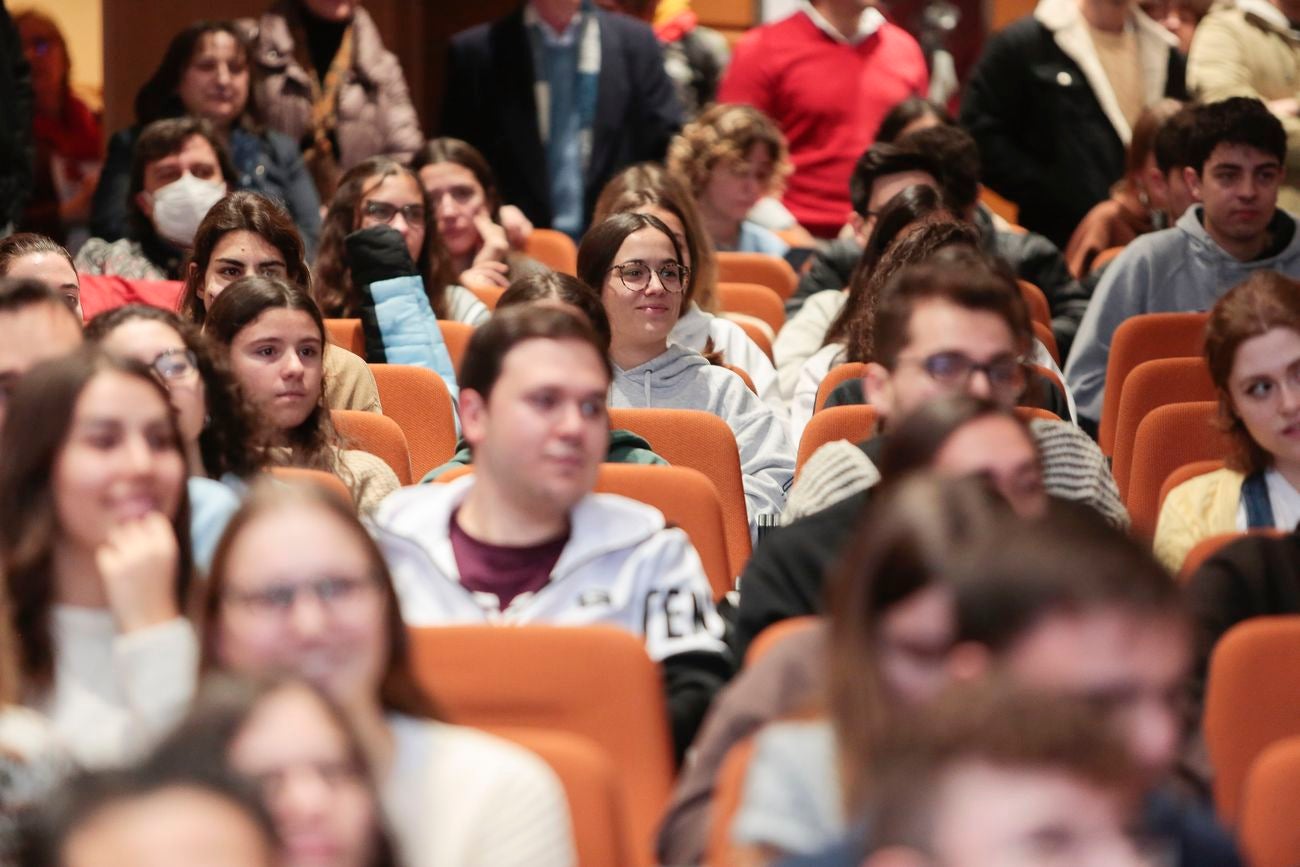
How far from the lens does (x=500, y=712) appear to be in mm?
2188

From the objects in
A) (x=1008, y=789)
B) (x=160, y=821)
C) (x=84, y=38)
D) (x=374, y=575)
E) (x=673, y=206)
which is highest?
(x=1008, y=789)

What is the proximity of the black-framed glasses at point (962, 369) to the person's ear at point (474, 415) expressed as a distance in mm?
583

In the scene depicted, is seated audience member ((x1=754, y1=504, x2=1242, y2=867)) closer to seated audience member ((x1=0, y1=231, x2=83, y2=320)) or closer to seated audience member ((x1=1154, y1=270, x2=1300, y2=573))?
seated audience member ((x1=1154, y1=270, x2=1300, y2=573))

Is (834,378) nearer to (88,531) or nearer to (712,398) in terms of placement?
(712,398)

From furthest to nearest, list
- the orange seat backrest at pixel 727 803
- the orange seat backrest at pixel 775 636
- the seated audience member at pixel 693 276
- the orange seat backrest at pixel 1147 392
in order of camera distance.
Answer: the seated audience member at pixel 693 276 < the orange seat backrest at pixel 1147 392 < the orange seat backrest at pixel 775 636 < the orange seat backrest at pixel 727 803

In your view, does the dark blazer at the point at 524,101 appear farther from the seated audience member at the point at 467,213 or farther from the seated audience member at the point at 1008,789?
the seated audience member at the point at 1008,789

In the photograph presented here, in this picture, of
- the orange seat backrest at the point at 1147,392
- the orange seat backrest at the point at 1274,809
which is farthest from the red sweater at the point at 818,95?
the orange seat backrest at the point at 1274,809

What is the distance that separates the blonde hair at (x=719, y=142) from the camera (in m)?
5.61

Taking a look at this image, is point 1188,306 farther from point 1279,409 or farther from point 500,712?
point 500,712

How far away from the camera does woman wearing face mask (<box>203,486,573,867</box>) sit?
1.82 meters

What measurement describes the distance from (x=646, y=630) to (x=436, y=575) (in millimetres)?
271

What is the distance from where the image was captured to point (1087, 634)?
65.5 inches

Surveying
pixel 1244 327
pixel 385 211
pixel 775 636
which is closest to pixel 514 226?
pixel 385 211

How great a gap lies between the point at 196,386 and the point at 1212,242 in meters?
2.62
